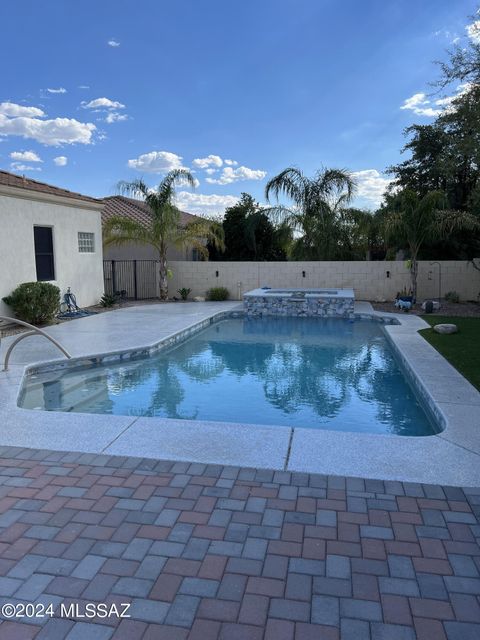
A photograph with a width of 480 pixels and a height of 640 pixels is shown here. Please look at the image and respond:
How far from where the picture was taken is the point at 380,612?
2.68 meters

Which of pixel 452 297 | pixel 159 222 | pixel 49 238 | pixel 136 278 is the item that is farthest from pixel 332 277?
pixel 49 238

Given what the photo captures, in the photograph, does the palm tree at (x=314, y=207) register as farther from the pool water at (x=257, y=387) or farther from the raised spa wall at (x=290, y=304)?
the pool water at (x=257, y=387)

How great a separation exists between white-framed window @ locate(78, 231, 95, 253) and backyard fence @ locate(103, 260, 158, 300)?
4204 mm

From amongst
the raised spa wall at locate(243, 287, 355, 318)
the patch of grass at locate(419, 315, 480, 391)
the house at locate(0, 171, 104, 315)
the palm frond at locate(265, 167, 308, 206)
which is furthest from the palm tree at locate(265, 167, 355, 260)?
the house at locate(0, 171, 104, 315)

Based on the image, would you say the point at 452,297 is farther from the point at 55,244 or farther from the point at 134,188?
the point at 55,244

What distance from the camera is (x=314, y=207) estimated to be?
22.9m

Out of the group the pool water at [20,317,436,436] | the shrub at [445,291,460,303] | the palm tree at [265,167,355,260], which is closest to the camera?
the pool water at [20,317,436,436]

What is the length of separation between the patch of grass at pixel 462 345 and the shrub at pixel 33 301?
9735 millimetres

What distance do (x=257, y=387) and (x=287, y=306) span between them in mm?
9182

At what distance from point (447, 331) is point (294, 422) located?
663cm

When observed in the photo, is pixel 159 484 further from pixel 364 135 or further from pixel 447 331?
pixel 364 135

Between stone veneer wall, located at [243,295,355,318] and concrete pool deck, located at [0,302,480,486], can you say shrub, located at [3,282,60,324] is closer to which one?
concrete pool deck, located at [0,302,480,486]

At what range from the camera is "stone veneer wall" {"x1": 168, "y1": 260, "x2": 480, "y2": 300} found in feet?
64.3

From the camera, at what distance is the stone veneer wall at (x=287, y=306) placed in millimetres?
17078
